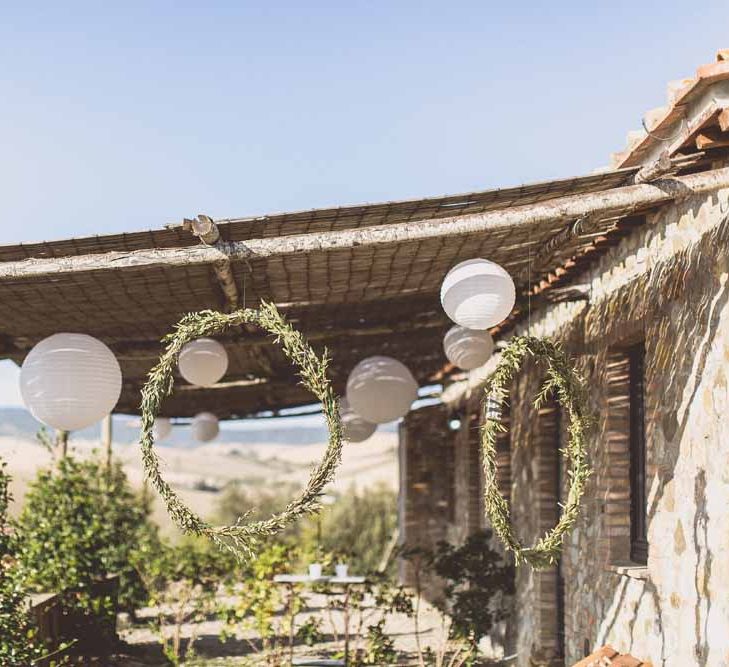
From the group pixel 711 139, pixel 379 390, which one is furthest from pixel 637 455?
pixel 711 139

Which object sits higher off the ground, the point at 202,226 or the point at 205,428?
the point at 202,226

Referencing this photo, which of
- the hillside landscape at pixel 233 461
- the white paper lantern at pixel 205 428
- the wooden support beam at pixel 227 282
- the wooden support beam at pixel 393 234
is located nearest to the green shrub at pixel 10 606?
the wooden support beam at pixel 227 282

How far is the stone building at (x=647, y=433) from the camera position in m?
3.61

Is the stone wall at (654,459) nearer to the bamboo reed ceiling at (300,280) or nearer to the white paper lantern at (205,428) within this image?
the bamboo reed ceiling at (300,280)

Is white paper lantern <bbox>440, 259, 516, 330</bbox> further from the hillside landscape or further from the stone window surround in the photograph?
the hillside landscape

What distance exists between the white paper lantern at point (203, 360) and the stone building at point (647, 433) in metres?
2.01

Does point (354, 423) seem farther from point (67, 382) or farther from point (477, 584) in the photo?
point (67, 382)

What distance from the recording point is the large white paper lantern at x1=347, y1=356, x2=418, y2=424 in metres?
5.99

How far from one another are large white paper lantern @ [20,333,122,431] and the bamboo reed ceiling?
38 centimetres

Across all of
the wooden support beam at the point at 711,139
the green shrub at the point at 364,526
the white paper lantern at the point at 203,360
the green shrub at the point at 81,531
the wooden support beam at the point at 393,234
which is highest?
the wooden support beam at the point at 711,139

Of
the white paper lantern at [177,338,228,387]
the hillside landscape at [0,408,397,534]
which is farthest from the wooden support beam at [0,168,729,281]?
the hillside landscape at [0,408,397,534]

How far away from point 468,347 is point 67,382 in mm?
2370

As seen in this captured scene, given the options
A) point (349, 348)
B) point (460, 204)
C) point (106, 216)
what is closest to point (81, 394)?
point (460, 204)

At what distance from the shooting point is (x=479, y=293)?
3910 mm
